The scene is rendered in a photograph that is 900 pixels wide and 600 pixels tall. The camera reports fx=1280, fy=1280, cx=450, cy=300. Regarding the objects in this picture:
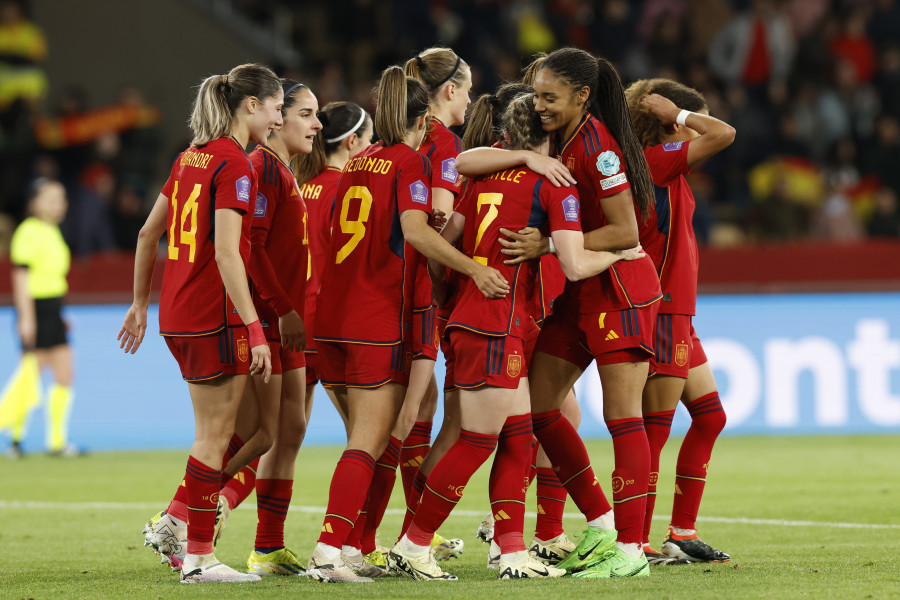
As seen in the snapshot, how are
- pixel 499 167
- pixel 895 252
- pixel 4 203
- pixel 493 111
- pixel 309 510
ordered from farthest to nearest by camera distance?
pixel 4 203
pixel 895 252
pixel 309 510
pixel 493 111
pixel 499 167

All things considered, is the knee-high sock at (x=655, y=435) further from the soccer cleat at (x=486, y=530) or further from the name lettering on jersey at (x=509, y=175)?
the name lettering on jersey at (x=509, y=175)

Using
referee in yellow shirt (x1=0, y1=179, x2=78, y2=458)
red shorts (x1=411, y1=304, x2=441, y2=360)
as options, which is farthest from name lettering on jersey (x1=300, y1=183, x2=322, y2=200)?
referee in yellow shirt (x1=0, y1=179, x2=78, y2=458)

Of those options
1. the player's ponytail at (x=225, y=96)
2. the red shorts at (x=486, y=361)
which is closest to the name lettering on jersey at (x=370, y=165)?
the player's ponytail at (x=225, y=96)

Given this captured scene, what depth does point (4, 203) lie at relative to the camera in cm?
1620

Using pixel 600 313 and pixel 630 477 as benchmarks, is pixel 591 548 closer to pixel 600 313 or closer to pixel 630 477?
pixel 630 477

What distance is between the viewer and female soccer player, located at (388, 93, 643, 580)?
534 centimetres

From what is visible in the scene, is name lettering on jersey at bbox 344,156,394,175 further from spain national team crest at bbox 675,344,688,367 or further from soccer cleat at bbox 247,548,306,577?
soccer cleat at bbox 247,548,306,577

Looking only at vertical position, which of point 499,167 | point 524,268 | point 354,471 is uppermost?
point 499,167

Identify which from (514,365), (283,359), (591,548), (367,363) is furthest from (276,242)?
(591,548)

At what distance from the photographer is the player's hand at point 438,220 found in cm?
584

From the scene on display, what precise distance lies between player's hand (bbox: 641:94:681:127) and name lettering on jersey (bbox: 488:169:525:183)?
93 centimetres

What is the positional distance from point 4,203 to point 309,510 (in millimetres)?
9426

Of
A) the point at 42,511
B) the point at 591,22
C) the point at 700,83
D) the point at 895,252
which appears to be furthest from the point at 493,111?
the point at 591,22

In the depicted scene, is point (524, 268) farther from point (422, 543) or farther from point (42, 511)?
point (42, 511)
